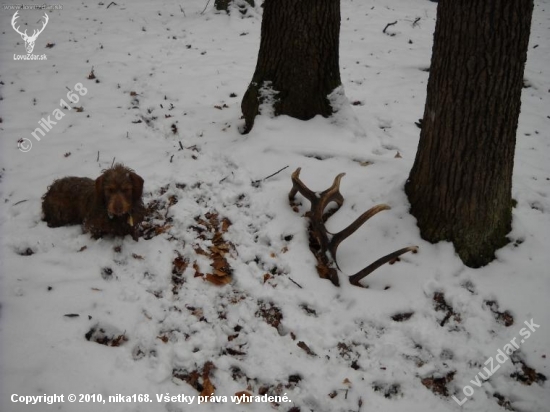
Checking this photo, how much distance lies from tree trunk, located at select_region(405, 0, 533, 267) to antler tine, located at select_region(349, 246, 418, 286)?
0.52 m

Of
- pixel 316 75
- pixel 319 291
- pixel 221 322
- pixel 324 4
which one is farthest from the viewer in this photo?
pixel 316 75

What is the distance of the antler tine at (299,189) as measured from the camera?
Result: 3.84 m

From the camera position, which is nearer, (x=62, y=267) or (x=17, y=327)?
(x=17, y=327)

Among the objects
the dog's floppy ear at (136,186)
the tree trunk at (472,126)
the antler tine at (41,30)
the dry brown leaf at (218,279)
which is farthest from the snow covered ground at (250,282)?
the antler tine at (41,30)

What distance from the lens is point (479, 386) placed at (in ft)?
8.72

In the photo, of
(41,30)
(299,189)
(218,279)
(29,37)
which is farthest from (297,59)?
(41,30)

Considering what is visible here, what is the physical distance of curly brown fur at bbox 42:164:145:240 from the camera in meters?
3.46

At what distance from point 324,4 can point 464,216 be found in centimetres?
333

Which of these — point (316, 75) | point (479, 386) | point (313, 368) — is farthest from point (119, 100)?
point (479, 386)

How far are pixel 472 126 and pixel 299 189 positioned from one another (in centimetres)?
182

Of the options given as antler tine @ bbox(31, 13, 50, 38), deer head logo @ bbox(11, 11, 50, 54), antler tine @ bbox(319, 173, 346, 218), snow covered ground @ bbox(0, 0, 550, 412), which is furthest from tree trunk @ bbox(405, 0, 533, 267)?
antler tine @ bbox(31, 13, 50, 38)

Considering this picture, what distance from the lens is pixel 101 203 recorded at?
3533mm

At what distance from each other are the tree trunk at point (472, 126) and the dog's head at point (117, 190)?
3021 millimetres

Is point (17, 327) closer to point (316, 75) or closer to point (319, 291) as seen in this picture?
point (319, 291)
